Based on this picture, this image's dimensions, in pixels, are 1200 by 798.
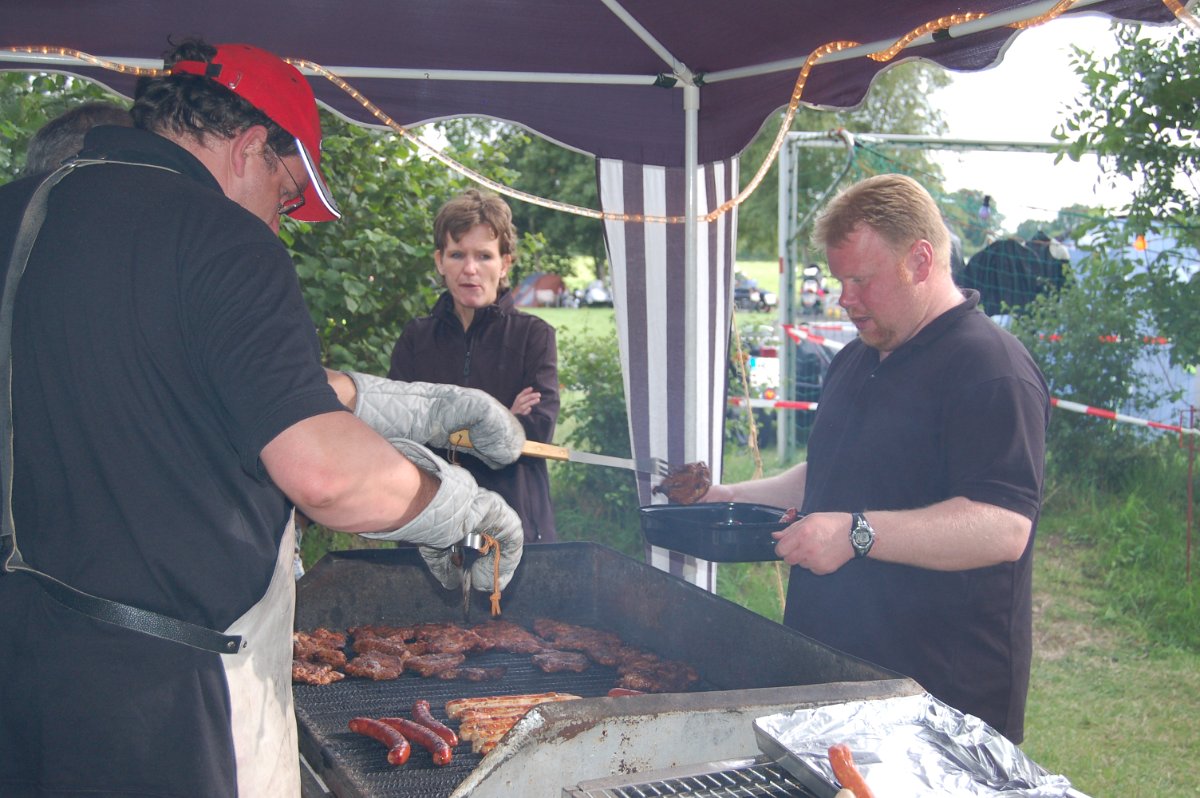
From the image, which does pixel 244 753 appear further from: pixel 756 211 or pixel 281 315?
pixel 756 211

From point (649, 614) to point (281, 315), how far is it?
6.69 feet

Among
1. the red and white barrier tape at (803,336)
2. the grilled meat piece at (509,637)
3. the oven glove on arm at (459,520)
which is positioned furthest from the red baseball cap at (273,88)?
the red and white barrier tape at (803,336)

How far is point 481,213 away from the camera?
435 cm

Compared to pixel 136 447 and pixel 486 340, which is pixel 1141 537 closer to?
pixel 486 340

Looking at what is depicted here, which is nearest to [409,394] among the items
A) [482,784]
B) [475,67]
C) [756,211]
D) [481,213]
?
[482,784]

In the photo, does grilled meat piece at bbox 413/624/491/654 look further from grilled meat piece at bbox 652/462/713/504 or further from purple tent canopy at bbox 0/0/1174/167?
purple tent canopy at bbox 0/0/1174/167

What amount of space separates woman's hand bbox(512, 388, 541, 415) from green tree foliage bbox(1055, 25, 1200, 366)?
388cm

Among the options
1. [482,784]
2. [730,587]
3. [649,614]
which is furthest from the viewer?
[730,587]

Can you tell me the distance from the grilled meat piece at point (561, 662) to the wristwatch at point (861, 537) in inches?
40.6

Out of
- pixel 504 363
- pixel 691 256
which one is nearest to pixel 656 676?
pixel 504 363

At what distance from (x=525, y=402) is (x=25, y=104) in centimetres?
319

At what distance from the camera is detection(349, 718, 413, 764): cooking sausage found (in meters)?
2.50

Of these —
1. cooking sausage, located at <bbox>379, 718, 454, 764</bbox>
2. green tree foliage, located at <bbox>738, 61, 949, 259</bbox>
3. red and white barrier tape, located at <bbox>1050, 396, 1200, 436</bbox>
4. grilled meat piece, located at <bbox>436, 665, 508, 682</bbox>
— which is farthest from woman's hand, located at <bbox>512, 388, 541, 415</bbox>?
green tree foliage, located at <bbox>738, 61, 949, 259</bbox>

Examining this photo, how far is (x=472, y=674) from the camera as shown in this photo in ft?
10.4
